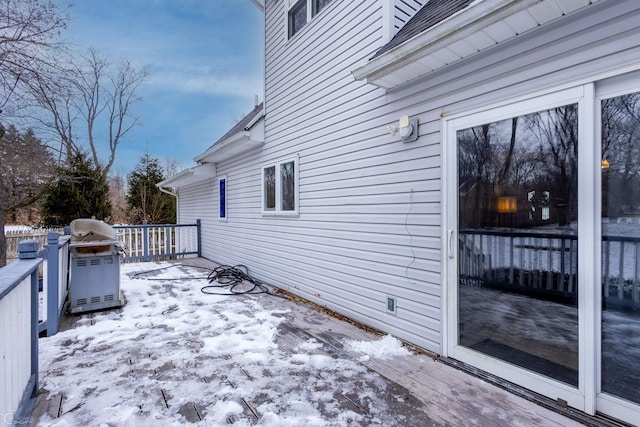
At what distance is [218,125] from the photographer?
77.3ft

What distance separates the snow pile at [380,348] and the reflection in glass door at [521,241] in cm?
57

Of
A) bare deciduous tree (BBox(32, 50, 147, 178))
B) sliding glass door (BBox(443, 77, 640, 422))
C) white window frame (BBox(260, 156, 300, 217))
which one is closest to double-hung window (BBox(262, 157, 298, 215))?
white window frame (BBox(260, 156, 300, 217))

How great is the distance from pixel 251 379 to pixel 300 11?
523 cm

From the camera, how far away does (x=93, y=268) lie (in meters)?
4.09

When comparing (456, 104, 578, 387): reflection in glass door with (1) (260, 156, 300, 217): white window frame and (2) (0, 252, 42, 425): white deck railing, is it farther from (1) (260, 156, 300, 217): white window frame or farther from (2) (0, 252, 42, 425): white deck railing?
(2) (0, 252, 42, 425): white deck railing

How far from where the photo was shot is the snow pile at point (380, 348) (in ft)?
9.22

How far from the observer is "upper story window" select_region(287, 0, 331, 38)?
4.56 meters

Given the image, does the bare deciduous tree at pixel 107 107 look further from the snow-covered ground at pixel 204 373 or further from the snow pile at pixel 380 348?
the snow pile at pixel 380 348

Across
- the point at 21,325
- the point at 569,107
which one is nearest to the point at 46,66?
the point at 21,325

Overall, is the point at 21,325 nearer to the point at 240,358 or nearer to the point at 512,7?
the point at 240,358

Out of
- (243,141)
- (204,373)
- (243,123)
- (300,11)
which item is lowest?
(204,373)

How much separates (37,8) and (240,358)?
743 centimetres

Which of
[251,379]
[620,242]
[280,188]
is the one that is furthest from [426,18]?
[251,379]

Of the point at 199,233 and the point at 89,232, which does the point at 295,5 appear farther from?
the point at 199,233
